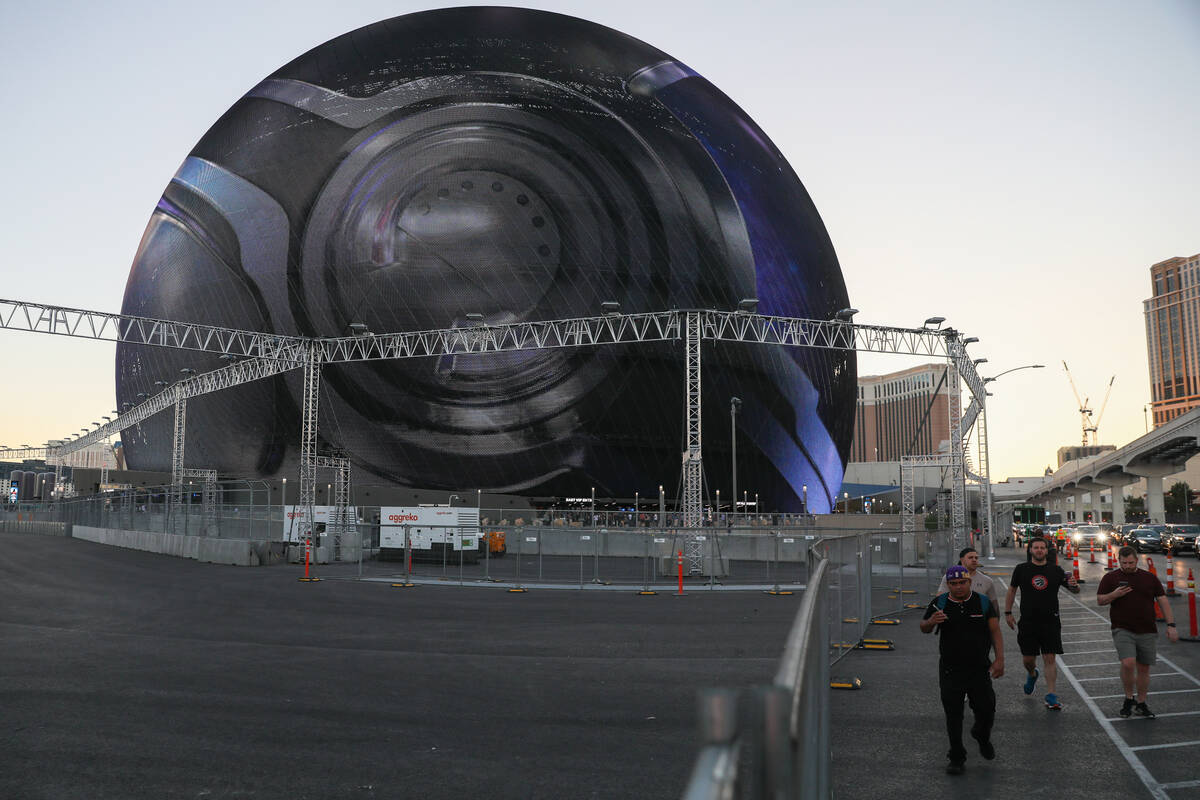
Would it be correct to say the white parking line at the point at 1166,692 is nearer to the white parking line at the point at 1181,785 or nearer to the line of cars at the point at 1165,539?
the white parking line at the point at 1181,785

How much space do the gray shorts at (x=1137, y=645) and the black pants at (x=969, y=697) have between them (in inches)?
108

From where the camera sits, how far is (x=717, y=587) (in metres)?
26.9

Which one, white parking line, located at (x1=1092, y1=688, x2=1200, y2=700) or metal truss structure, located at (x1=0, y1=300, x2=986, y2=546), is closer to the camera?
white parking line, located at (x1=1092, y1=688, x2=1200, y2=700)

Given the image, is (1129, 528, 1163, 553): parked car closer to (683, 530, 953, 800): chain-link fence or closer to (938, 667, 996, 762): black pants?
(683, 530, 953, 800): chain-link fence

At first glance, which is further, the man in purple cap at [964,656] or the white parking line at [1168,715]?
the white parking line at [1168,715]

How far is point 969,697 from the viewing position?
8.43m

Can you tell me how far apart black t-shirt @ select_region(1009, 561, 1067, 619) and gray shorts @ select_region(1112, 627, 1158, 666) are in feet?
2.52

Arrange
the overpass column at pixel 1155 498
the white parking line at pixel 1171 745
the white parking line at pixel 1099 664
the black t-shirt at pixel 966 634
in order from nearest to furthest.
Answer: the black t-shirt at pixel 966 634, the white parking line at pixel 1171 745, the white parking line at pixel 1099 664, the overpass column at pixel 1155 498

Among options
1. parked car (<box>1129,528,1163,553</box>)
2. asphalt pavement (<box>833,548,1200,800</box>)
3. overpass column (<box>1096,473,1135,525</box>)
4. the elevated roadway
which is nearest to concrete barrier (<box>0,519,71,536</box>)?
asphalt pavement (<box>833,548,1200,800</box>)

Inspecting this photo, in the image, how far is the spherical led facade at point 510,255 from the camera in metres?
64.1

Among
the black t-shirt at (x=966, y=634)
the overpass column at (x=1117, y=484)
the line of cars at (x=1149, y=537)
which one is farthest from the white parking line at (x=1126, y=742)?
the overpass column at (x=1117, y=484)

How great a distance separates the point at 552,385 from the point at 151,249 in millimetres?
39263

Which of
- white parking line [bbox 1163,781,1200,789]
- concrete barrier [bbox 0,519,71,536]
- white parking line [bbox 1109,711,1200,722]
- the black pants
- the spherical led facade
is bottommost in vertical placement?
white parking line [bbox 1109,711,1200,722]

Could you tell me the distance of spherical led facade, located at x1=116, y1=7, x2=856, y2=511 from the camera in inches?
2525
